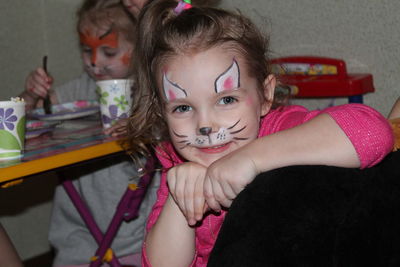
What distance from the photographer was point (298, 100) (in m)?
1.97

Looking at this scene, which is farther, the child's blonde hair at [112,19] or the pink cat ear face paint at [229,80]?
the child's blonde hair at [112,19]

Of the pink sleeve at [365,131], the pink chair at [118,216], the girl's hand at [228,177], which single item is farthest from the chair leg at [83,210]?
the pink sleeve at [365,131]

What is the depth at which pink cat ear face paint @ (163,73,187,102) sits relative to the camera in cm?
101

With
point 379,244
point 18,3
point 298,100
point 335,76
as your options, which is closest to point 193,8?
point 379,244

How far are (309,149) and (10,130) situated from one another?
29.9 inches

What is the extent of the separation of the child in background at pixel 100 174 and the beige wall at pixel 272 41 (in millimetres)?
452

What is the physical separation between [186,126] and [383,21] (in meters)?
0.96

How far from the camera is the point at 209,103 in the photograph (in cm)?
100

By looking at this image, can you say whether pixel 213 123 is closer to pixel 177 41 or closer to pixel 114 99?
pixel 177 41

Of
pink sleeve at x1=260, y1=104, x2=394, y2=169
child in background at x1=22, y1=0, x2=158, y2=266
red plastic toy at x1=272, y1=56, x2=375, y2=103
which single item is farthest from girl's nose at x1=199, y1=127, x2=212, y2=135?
child in background at x1=22, y1=0, x2=158, y2=266

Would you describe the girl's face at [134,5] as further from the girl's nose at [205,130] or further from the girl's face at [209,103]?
the girl's nose at [205,130]

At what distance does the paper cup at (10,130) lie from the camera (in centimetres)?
126

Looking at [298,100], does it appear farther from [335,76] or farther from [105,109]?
[105,109]

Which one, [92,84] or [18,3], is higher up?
[18,3]
